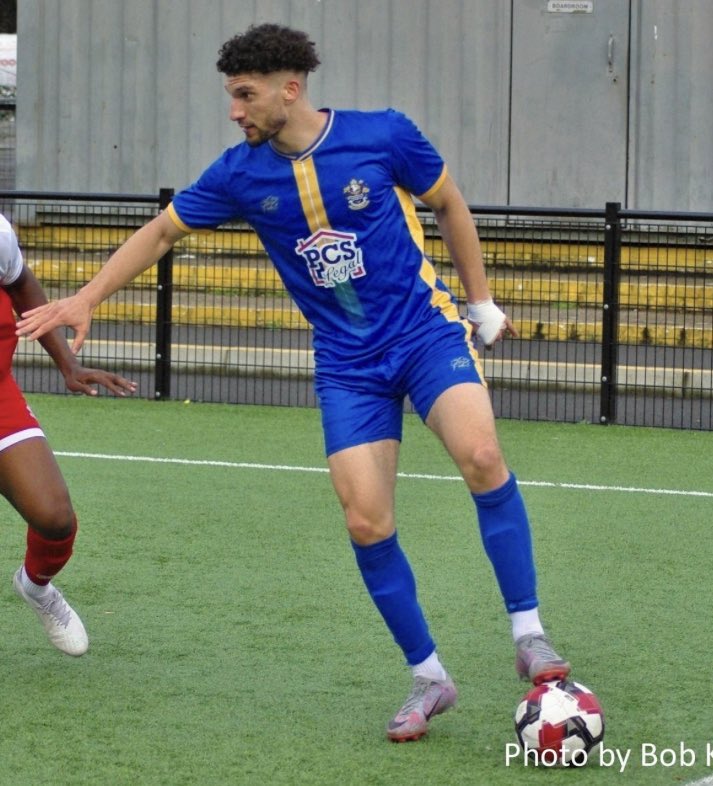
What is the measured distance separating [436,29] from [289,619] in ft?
29.5

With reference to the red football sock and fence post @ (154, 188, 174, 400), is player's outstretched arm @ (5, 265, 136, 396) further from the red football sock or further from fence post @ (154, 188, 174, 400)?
fence post @ (154, 188, 174, 400)

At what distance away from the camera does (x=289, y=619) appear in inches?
243

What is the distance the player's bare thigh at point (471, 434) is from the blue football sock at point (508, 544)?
48 millimetres

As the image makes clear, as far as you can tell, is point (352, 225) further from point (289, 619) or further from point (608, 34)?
point (608, 34)

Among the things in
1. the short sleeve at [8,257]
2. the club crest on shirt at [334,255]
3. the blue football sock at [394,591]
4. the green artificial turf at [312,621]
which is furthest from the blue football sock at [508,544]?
the short sleeve at [8,257]

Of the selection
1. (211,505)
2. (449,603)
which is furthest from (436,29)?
(449,603)

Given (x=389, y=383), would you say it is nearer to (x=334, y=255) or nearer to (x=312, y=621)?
(x=334, y=255)

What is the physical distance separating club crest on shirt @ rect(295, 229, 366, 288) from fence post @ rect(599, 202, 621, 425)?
22.2 feet

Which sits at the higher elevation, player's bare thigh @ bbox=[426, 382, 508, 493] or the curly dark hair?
the curly dark hair

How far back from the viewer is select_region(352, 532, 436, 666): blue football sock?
188 inches

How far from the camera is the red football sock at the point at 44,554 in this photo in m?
5.37

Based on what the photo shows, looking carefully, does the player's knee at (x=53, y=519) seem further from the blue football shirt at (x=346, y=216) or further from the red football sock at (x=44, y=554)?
the blue football shirt at (x=346, y=216)

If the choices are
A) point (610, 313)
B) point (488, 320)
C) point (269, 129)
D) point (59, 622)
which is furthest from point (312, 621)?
point (610, 313)

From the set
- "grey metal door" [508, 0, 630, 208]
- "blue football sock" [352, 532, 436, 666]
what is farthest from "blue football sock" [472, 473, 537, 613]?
"grey metal door" [508, 0, 630, 208]
